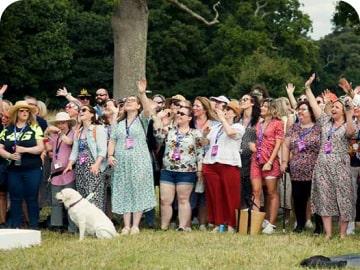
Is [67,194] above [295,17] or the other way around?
the other way around

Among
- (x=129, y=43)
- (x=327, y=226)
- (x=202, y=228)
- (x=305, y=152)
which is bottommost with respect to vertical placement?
(x=202, y=228)

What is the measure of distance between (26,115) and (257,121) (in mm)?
3113

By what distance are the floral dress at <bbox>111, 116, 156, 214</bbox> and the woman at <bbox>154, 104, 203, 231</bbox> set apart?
0.85ft

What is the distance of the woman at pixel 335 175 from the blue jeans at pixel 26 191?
12.3 ft

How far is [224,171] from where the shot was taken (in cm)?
1072

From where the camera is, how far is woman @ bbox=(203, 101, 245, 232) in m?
10.7

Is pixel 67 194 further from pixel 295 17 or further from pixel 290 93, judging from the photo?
pixel 295 17

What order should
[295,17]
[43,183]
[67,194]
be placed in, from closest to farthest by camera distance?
1. [67,194]
2. [43,183]
3. [295,17]

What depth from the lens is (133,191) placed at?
1069cm

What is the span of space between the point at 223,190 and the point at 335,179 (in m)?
1.58

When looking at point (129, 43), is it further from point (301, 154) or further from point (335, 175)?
point (335, 175)

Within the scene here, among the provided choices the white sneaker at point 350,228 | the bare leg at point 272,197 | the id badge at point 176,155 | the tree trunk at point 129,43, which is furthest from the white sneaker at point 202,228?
the tree trunk at point 129,43

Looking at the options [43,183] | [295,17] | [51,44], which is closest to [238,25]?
[295,17]

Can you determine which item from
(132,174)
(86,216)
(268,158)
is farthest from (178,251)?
(268,158)
